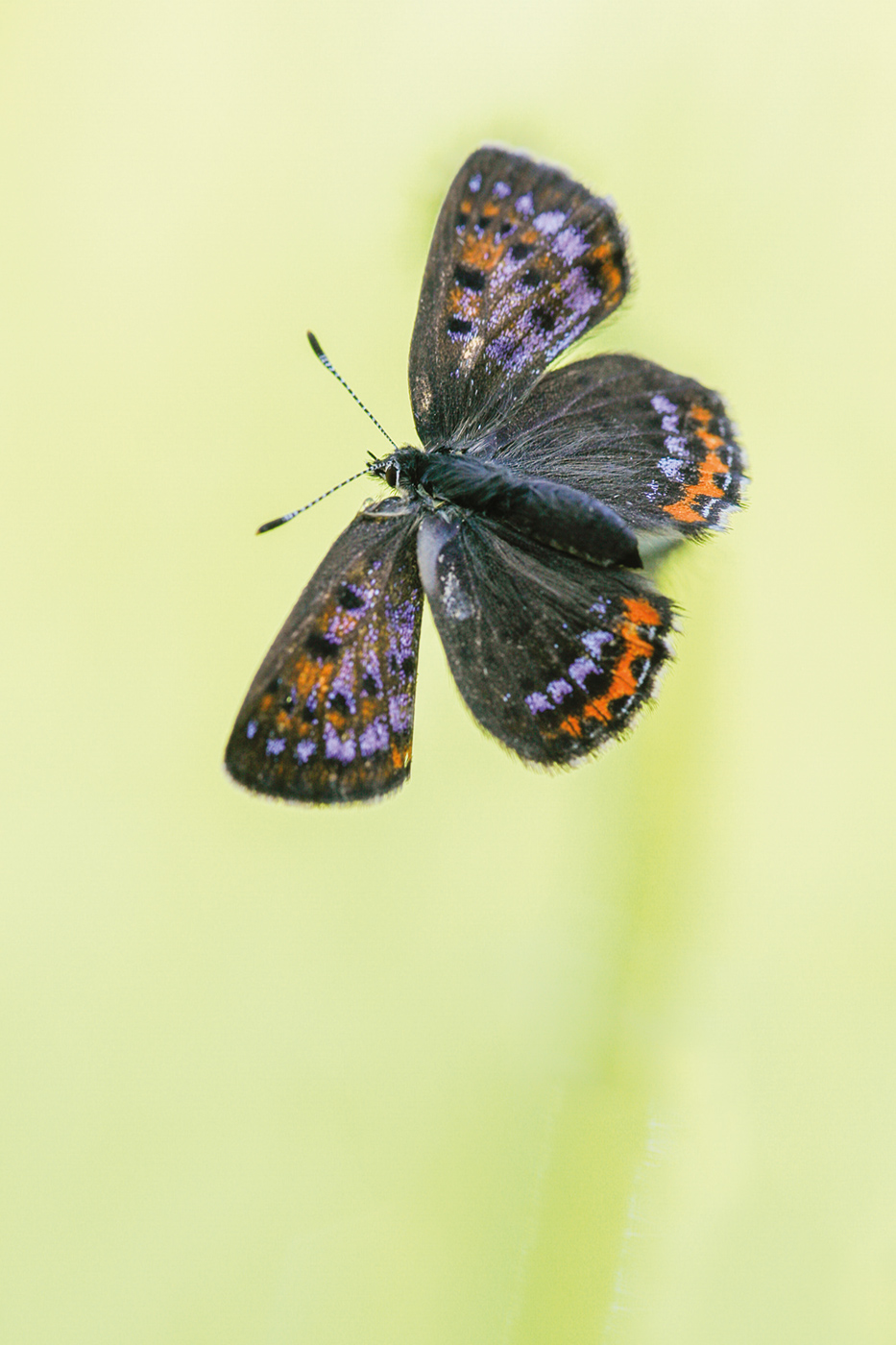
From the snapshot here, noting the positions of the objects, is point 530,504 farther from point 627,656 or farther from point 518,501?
point 627,656

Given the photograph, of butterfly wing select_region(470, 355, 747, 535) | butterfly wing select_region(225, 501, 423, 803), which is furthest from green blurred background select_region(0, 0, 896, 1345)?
butterfly wing select_region(225, 501, 423, 803)

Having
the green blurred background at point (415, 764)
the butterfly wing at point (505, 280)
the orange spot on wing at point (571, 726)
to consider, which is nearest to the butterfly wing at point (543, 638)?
the orange spot on wing at point (571, 726)

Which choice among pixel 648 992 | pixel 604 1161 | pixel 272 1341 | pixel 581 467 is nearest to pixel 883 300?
pixel 581 467

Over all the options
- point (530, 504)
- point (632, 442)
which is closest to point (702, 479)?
point (632, 442)

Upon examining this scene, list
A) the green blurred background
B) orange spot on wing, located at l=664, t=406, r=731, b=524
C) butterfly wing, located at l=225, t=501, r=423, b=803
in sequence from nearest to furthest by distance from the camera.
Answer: butterfly wing, located at l=225, t=501, r=423, b=803, orange spot on wing, located at l=664, t=406, r=731, b=524, the green blurred background

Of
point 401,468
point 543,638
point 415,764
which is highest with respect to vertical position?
point 401,468

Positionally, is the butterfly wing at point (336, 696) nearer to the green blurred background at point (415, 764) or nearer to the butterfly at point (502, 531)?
the butterfly at point (502, 531)

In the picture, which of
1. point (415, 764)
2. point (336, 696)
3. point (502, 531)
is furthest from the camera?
point (415, 764)

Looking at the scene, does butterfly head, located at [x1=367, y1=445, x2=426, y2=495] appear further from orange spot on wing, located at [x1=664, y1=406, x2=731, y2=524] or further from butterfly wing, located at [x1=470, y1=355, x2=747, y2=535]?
orange spot on wing, located at [x1=664, y1=406, x2=731, y2=524]
